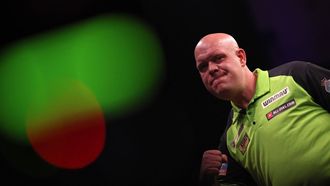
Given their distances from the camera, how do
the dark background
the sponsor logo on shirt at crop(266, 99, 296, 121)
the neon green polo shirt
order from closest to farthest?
1. the neon green polo shirt
2. the sponsor logo on shirt at crop(266, 99, 296, 121)
3. the dark background

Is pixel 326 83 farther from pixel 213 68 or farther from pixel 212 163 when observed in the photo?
pixel 212 163

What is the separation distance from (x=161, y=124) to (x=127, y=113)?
1.04 feet

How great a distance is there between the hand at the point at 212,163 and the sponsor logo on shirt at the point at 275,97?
0.32 meters

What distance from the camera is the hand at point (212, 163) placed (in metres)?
1.70

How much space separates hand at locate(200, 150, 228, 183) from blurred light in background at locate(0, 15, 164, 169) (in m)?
1.23

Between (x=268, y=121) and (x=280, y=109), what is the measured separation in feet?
0.23

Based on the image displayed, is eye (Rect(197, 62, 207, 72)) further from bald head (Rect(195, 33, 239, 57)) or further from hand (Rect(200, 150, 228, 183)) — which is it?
hand (Rect(200, 150, 228, 183))

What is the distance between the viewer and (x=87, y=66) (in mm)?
3029

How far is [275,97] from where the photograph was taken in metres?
1.57

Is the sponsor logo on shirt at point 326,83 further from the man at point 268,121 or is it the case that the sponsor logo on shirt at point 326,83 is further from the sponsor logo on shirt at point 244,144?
the sponsor logo on shirt at point 244,144

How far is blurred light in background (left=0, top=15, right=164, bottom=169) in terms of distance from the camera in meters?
2.97

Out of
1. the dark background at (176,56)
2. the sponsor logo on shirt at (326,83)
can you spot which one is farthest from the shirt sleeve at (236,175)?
the dark background at (176,56)

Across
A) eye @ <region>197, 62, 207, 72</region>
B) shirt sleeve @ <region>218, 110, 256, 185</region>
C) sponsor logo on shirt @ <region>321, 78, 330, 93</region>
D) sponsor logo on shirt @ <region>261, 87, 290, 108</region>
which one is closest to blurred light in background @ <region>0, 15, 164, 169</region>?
eye @ <region>197, 62, 207, 72</region>

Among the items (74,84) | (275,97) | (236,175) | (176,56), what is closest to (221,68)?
(275,97)
